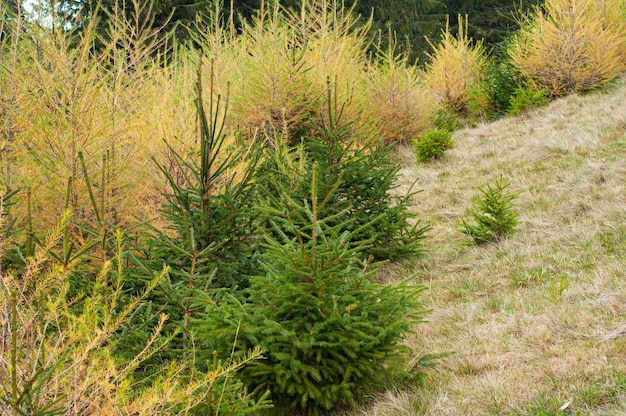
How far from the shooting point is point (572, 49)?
480 inches

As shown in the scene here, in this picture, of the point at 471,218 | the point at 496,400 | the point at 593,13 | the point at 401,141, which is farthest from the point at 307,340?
the point at 593,13

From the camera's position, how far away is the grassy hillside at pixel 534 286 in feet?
8.96

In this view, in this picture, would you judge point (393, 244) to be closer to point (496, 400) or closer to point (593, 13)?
point (496, 400)

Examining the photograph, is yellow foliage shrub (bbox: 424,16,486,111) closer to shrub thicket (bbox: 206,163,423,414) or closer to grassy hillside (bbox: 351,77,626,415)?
grassy hillside (bbox: 351,77,626,415)

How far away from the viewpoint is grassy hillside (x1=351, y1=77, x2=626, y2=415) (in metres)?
2.73

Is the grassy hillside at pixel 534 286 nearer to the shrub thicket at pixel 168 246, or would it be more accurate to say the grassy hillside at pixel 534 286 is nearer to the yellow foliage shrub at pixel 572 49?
the shrub thicket at pixel 168 246

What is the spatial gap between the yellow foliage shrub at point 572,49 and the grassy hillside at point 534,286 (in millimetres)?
2850

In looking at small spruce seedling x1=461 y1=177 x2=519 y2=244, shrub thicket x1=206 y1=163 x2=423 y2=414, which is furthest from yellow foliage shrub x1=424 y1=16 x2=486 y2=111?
shrub thicket x1=206 y1=163 x2=423 y2=414

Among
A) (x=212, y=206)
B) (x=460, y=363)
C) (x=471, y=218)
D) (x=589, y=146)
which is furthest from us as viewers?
(x=589, y=146)

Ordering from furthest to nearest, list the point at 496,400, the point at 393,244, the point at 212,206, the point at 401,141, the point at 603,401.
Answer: the point at 401,141 → the point at 393,244 → the point at 212,206 → the point at 496,400 → the point at 603,401

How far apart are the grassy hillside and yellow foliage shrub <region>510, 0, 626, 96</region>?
9.35 feet

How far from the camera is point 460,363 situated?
328 centimetres

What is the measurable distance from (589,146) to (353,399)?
7372mm

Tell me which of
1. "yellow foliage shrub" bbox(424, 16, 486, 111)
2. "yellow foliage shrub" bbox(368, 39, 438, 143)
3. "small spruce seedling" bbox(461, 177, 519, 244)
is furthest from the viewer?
"yellow foliage shrub" bbox(424, 16, 486, 111)
